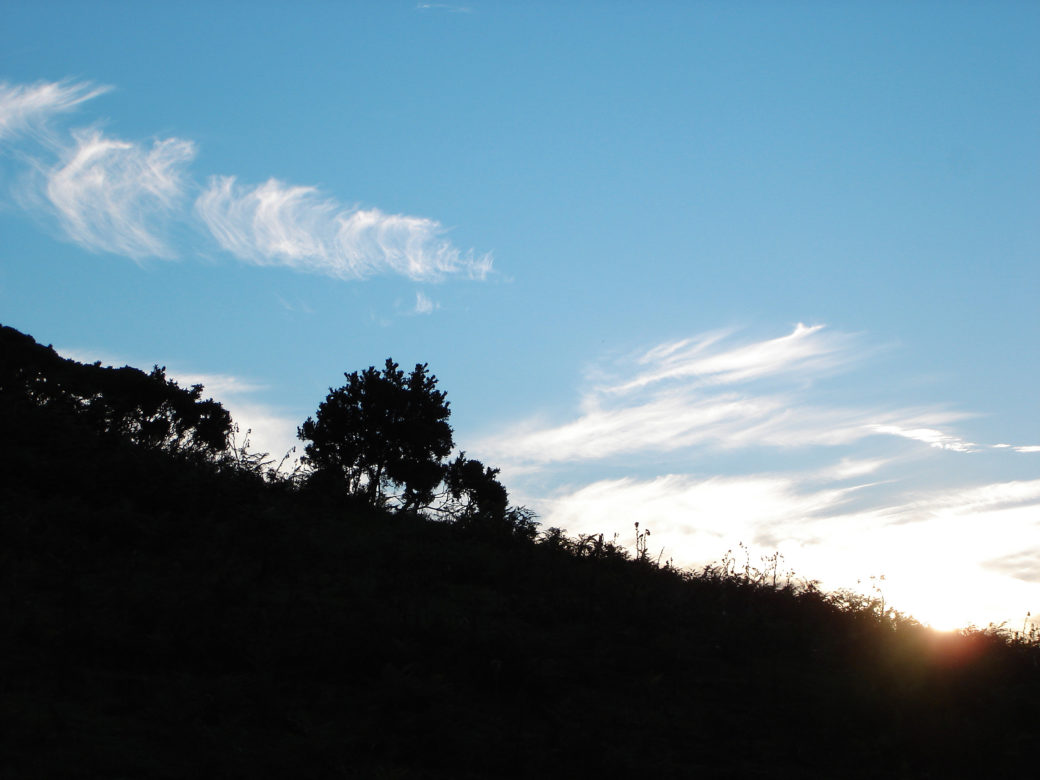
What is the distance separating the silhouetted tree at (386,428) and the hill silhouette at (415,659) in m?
21.6

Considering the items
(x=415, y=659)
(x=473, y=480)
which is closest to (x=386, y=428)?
(x=473, y=480)

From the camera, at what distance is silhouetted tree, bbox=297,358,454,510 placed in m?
34.2

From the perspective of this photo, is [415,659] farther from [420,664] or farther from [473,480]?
[473,480]

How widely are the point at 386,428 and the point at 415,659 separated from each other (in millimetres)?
27890

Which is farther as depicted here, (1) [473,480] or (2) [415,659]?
(1) [473,480]

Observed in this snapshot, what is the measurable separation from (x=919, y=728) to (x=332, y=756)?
4.72 m

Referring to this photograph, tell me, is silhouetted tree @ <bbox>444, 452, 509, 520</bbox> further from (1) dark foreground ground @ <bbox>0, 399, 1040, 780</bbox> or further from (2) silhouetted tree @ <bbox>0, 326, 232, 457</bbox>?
(1) dark foreground ground @ <bbox>0, 399, 1040, 780</bbox>

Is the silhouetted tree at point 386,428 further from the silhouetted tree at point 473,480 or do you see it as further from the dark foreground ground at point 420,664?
the dark foreground ground at point 420,664

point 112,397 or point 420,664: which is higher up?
point 112,397

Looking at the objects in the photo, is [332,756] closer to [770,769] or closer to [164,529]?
[770,769]

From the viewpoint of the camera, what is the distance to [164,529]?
11.0 meters

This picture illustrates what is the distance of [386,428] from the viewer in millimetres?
35188

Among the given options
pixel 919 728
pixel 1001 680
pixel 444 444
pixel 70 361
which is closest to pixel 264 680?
pixel 919 728

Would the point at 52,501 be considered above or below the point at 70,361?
below
